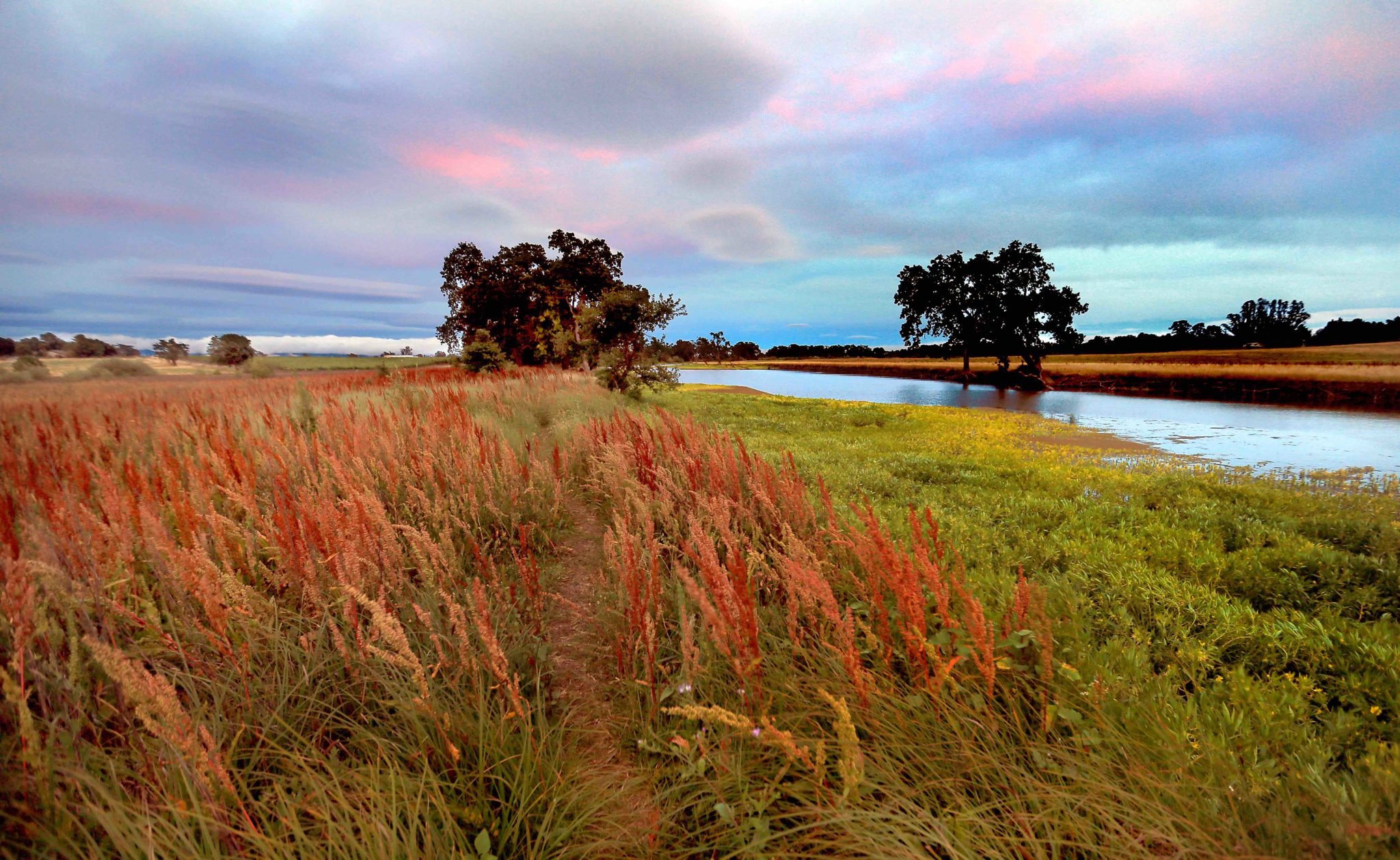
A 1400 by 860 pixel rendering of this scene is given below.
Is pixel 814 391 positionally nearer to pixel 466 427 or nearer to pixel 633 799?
pixel 466 427

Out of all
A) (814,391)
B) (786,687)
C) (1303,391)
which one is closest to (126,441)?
(786,687)

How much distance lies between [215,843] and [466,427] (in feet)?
19.5

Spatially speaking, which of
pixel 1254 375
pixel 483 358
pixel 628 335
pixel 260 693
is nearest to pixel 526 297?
pixel 483 358

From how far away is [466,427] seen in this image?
6898 mm

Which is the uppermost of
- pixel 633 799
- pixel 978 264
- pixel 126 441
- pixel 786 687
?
pixel 978 264

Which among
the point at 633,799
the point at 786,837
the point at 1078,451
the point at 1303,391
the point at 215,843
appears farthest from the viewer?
the point at 1303,391

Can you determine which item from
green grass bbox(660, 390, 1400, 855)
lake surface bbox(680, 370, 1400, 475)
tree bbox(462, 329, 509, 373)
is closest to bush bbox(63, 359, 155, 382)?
tree bbox(462, 329, 509, 373)

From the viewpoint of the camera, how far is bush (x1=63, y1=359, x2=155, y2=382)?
572 inches

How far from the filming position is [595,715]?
2574 millimetres

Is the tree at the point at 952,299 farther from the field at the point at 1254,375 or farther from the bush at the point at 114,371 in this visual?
the bush at the point at 114,371

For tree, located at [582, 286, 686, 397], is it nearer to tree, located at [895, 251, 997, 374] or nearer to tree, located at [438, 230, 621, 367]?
tree, located at [438, 230, 621, 367]

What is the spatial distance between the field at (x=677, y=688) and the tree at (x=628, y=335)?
15609mm

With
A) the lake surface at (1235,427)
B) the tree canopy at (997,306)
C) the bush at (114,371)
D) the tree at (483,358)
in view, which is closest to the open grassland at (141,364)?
the bush at (114,371)

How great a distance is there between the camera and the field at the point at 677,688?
1.56 metres
